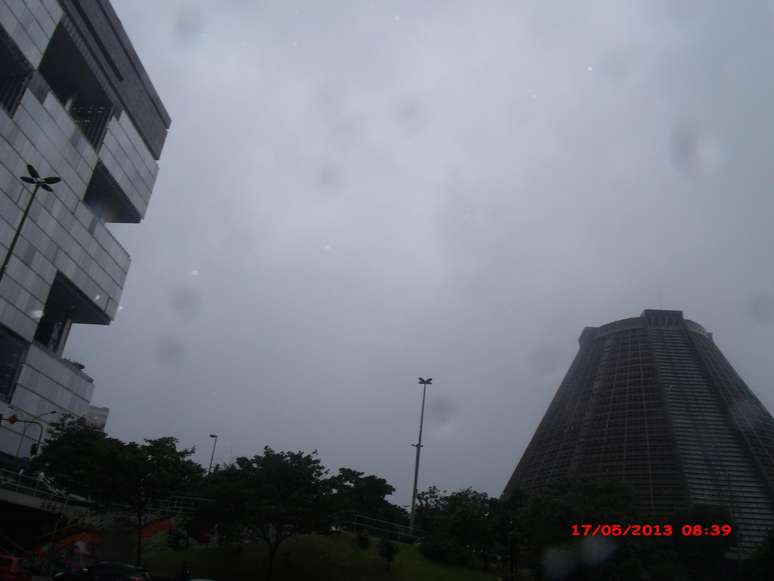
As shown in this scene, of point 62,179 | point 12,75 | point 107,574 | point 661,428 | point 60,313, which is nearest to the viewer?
point 107,574

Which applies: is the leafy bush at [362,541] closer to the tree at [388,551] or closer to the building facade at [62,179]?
the tree at [388,551]

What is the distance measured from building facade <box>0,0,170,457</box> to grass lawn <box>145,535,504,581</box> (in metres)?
28.6

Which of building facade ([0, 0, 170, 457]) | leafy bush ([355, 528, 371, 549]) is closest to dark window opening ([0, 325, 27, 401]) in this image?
building facade ([0, 0, 170, 457])

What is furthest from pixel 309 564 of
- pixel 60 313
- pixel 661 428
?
pixel 661 428

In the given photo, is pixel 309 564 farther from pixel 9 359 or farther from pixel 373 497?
pixel 9 359

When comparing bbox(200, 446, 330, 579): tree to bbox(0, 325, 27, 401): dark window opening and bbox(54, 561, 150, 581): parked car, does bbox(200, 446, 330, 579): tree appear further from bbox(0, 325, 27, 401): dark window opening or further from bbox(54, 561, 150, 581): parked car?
bbox(0, 325, 27, 401): dark window opening

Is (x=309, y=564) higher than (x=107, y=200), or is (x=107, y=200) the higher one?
(x=107, y=200)

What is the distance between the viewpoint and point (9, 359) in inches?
2276

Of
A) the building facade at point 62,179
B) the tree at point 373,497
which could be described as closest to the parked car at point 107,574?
the tree at point 373,497

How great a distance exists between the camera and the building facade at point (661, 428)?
6762 centimetres

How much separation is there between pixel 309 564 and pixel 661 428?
57.2 meters

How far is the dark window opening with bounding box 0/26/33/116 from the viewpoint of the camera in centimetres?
5603

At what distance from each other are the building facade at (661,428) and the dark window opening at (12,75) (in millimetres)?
65634

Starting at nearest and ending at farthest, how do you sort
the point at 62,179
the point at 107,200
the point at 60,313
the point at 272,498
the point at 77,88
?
1. the point at 272,498
2. the point at 62,179
3. the point at 77,88
4. the point at 60,313
5. the point at 107,200
